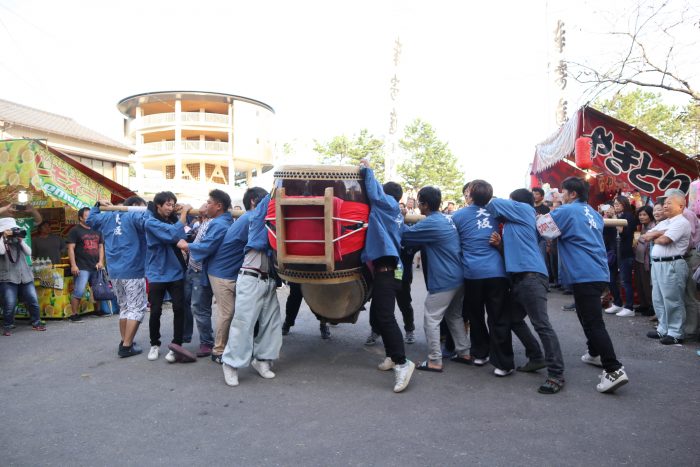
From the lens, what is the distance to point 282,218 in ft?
11.9

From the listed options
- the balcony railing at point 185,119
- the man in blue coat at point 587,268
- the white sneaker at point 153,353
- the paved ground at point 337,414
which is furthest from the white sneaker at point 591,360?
the balcony railing at point 185,119

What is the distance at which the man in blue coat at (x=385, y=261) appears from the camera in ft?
12.4

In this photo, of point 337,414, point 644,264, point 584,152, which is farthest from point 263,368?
point 584,152

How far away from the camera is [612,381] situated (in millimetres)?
3631

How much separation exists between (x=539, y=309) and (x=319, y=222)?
6.58 feet

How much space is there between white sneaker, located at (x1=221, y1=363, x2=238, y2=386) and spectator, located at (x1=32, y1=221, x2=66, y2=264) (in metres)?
4.73

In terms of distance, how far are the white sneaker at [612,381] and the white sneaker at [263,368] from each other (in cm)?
276

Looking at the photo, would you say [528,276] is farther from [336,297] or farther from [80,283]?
[80,283]

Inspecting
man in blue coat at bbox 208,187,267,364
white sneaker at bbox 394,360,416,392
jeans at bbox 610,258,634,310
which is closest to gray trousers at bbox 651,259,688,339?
jeans at bbox 610,258,634,310

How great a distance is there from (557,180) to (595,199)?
5.81 ft

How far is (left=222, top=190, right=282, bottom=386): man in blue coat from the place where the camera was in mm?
4094

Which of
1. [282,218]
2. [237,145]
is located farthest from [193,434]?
[237,145]

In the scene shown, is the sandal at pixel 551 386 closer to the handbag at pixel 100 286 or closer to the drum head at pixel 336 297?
the drum head at pixel 336 297

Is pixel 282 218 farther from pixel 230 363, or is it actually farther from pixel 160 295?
pixel 160 295
